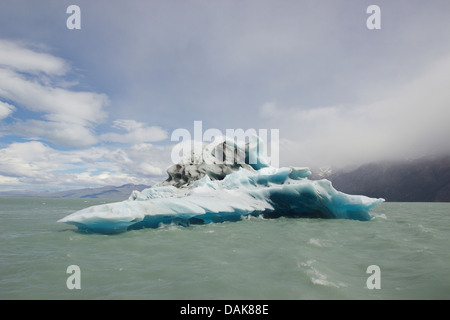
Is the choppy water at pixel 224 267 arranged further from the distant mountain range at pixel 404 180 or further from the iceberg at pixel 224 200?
the distant mountain range at pixel 404 180

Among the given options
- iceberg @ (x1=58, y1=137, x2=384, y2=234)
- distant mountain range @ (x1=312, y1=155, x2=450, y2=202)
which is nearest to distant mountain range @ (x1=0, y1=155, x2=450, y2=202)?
distant mountain range @ (x1=312, y1=155, x2=450, y2=202)

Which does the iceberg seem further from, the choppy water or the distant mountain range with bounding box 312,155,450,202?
the distant mountain range with bounding box 312,155,450,202

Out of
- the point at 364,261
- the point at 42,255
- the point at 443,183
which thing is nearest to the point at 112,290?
the point at 42,255

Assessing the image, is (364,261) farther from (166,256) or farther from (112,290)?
(112,290)

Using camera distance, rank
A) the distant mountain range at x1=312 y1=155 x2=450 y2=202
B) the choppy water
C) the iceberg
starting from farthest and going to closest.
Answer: the distant mountain range at x1=312 y1=155 x2=450 y2=202, the iceberg, the choppy water

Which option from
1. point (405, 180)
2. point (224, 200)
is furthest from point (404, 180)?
point (224, 200)

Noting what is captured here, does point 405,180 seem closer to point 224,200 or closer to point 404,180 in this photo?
point 404,180
